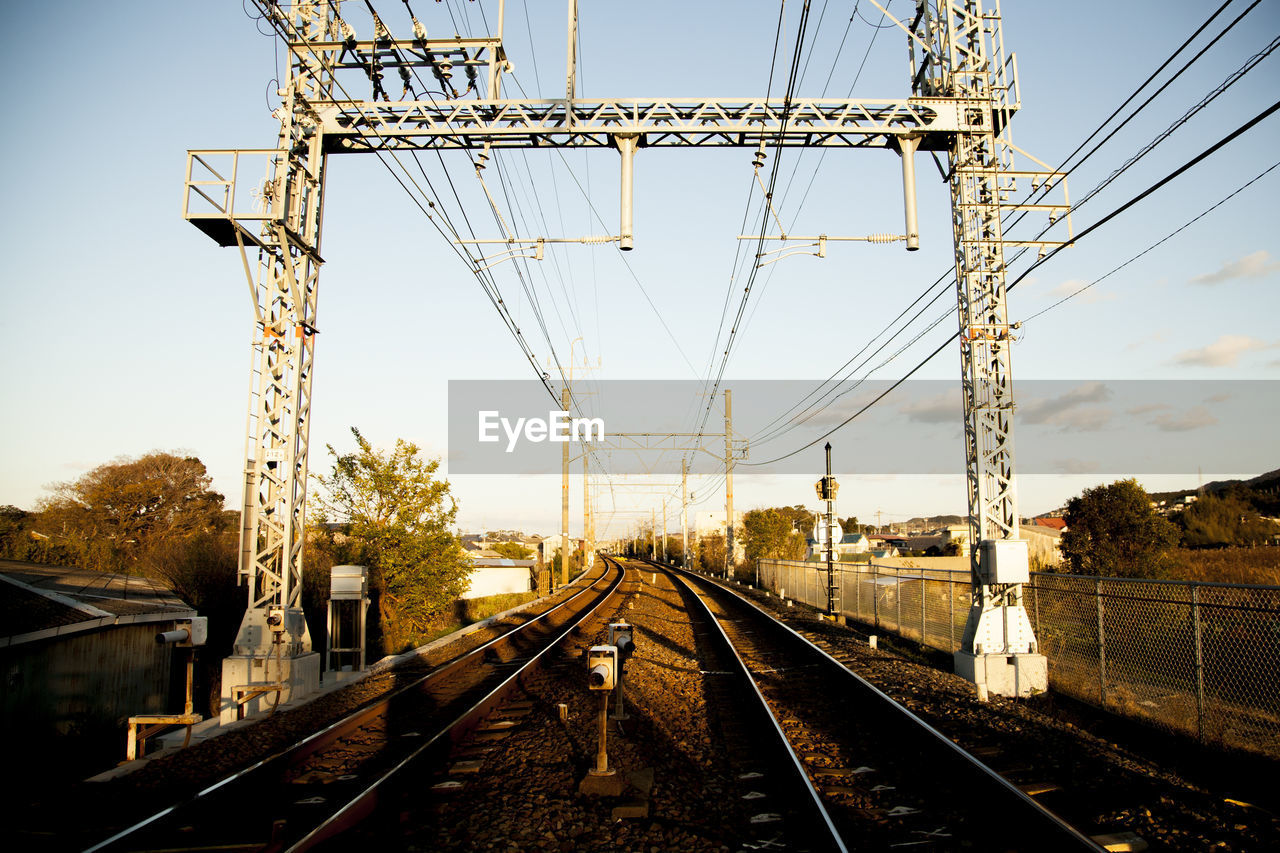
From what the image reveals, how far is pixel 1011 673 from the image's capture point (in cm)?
1150

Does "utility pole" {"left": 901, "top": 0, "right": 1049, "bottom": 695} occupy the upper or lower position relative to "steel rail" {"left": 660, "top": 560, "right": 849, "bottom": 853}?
upper

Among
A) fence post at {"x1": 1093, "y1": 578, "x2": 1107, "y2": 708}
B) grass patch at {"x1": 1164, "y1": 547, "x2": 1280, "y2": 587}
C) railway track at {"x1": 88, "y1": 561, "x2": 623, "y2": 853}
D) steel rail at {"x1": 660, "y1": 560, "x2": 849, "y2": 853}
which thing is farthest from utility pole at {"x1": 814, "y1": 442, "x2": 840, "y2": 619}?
steel rail at {"x1": 660, "y1": 560, "x2": 849, "y2": 853}

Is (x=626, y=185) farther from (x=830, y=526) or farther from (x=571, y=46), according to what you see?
(x=830, y=526)

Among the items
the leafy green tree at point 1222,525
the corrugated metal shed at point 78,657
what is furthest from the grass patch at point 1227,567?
the corrugated metal shed at point 78,657

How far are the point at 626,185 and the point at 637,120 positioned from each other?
3.78ft

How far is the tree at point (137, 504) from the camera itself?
137 feet

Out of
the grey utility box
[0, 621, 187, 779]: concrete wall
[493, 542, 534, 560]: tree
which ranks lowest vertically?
[493, 542, 534, 560]: tree

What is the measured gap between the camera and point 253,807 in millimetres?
6672

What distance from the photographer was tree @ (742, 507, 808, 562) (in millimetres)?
50156

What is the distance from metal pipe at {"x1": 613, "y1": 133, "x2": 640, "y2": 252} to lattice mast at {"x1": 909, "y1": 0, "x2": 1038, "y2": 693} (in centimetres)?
487

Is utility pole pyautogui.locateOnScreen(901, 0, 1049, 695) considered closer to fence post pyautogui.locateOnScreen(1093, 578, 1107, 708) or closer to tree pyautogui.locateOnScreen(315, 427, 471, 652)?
fence post pyautogui.locateOnScreen(1093, 578, 1107, 708)

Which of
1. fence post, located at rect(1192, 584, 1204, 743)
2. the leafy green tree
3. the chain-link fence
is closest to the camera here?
fence post, located at rect(1192, 584, 1204, 743)

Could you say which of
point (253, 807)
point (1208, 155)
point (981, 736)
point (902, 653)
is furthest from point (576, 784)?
point (902, 653)

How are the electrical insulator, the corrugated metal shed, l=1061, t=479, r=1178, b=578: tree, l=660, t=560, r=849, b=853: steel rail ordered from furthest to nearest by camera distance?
1. l=1061, t=479, r=1178, b=578: tree
2. the corrugated metal shed
3. the electrical insulator
4. l=660, t=560, r=849, b=853: steel rail
